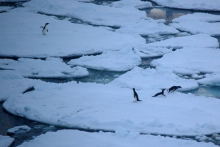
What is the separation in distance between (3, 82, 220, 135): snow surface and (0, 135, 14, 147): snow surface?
771mm

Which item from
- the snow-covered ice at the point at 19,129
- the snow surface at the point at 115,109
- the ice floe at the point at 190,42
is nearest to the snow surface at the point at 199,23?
the ice floe at the point at 190,42

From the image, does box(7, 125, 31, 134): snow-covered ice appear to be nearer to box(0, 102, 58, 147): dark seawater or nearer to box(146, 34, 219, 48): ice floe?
box(0, 102, 58, 147): dark seawater

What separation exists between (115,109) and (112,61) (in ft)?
9.26

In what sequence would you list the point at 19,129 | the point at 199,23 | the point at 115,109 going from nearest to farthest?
the point at 19,129 → the point at 115,109 → the point at 199,23

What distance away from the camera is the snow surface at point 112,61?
8.83 m

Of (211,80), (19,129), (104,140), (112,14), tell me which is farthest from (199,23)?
(19,129)

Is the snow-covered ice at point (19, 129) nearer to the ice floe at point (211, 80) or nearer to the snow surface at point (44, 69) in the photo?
the snow surface at point (44, 69)

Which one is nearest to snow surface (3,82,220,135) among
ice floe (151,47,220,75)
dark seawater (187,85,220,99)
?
dark seawater (187,85,220,99)

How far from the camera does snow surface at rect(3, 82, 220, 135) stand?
232 inches

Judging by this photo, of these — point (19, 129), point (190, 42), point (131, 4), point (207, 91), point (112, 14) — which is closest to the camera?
point (19, 129)

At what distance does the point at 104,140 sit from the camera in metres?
5.39

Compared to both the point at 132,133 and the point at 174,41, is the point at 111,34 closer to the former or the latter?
the point at 174,41

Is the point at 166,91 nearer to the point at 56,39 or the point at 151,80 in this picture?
the point at 151,80

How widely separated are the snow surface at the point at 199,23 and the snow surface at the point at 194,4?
1467mm
